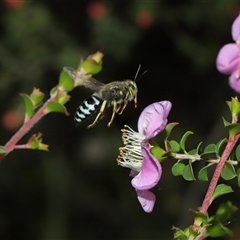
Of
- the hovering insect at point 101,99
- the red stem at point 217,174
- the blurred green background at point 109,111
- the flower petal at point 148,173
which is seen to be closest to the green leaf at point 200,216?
the red stem at point 217,174

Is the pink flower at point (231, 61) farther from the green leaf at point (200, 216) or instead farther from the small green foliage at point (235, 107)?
the green leaf at point (200, 216)

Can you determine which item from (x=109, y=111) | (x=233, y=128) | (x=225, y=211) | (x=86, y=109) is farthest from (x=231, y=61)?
(x=109, y=111)

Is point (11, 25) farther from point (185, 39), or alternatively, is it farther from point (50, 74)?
point (185, 39)

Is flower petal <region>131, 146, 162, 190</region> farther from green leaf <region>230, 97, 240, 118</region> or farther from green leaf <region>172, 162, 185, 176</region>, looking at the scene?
green leaf <region>230, 97, 240, 118</region>

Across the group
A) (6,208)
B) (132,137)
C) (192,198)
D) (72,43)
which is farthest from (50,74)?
(132,137)

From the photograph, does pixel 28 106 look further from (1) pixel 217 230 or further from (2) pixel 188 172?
(1) pixel 217 230
